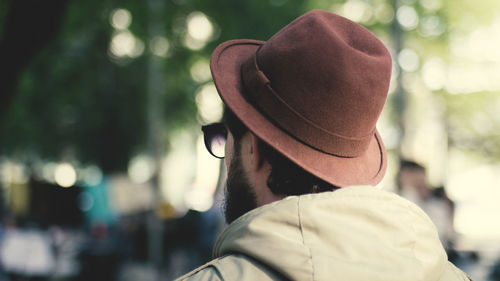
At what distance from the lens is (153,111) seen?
63.0 ft

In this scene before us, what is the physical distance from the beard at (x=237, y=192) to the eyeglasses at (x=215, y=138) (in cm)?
19

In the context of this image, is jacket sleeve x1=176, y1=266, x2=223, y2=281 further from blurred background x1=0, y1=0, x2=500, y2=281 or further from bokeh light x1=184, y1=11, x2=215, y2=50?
bokeh light x1=184, y1=11, x2=215, y2=50

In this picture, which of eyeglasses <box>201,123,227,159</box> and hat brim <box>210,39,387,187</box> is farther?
eyeglasses <box>201,123,227,159</box>

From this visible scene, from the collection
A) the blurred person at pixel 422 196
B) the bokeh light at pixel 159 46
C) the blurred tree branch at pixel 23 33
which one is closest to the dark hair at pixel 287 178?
the blurred person at pixel 422 196

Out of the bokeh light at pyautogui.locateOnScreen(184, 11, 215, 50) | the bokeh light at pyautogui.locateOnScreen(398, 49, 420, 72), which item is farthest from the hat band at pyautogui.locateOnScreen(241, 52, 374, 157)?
the bokeh light at pyautogui.locateOnScreen(398, 49, 420, 72)

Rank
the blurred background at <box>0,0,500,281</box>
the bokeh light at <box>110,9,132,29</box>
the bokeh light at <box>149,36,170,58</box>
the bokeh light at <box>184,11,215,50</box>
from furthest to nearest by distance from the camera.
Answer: the bokeh light at <box>110,9,132,29</box>
the bokeh light at <box>149,36,170,58</box>
the bokeh light at <box>184,11,215,50</box>
the blurred background at <box>0,0,500,281</box>

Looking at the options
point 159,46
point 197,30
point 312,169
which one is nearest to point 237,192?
point 312,169

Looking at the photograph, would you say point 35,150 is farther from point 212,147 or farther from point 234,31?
point 212,147

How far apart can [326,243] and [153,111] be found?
718 inches

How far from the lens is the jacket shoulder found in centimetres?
124

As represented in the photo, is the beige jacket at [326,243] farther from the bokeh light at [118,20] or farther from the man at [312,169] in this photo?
the bokeh light at [118,20]

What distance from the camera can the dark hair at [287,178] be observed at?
1535 mm

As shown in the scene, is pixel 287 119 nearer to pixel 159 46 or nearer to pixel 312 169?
pixel 312 169

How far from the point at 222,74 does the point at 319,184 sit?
401mm
